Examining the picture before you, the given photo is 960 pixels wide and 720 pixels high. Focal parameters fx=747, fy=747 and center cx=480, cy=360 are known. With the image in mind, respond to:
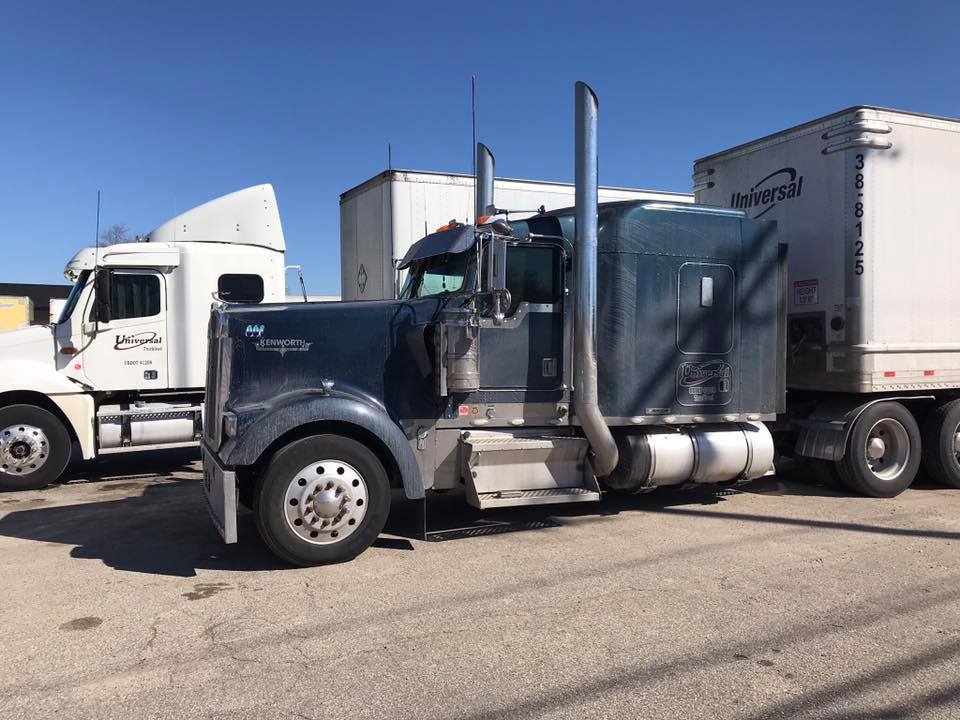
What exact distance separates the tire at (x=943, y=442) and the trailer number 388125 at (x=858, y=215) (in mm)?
2036

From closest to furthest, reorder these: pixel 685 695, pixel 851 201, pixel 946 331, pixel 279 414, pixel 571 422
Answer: pixel 685 695
pixel 279 414
pixel 571 422
pixel 851 201
pixel 946 331

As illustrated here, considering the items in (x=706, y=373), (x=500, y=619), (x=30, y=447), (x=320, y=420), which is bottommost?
(x=500, y=619)


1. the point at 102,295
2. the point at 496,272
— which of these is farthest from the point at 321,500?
the point at 102,295

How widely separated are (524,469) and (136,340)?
5336mm

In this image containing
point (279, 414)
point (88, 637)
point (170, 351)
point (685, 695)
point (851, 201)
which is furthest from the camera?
point (170, 351)

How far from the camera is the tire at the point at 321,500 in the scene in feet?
17.3

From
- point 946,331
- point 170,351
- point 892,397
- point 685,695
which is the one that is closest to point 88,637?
point 685,695

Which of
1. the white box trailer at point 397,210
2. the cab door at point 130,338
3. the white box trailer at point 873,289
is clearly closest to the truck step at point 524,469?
the white box trailer at point 873,289

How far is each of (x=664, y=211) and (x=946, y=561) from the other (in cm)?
358

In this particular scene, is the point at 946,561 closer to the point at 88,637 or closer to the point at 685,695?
the point at 685,695

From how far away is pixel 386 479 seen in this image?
18.2 ft

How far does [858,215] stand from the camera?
7.57m

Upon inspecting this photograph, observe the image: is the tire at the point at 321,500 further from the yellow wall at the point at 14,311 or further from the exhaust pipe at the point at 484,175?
the yellow wall at the point at 14,311

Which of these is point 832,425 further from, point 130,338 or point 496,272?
point 130,338
